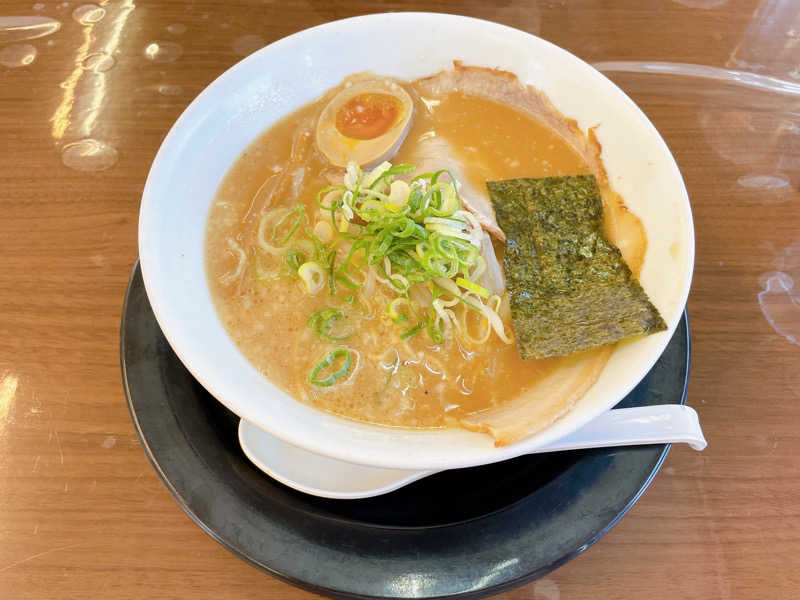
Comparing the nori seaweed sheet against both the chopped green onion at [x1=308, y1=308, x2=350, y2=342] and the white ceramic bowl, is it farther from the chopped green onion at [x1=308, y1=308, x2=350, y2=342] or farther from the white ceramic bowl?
the chopped green onion at [x1=308, y1=308, x2=350, y2=342]

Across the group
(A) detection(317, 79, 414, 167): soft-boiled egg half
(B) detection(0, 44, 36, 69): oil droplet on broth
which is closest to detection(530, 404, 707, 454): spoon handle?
(A) detection(317, 79, 414, 167): soft-boiled egg half

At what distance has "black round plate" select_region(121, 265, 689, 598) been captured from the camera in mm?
1124

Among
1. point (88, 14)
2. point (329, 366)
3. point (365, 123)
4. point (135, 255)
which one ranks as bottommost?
point (135, 255)

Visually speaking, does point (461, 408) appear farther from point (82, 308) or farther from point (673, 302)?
point (82, 308)

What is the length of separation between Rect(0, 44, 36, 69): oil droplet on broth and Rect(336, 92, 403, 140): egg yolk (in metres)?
1.35

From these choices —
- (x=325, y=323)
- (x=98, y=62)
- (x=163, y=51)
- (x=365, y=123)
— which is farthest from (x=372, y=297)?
→ (x=98, y=62)

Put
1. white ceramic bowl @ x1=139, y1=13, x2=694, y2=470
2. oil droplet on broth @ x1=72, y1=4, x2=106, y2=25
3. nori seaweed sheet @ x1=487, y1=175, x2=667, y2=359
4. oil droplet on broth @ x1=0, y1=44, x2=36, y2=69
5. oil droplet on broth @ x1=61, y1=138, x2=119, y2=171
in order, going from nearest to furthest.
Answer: white ceramic bowl @ x1=139, y1=13, x2=694, y2=470 → nori seaweed sheet @ x1=487, y1=175, x2=667, y2=359 → oil droplet on broth @ x1=61, y1=138, x2=119, y2=171 → oil droplet on broth @ x1=0, y1=44, x2=36, y2=69 → oil droplet on broth @ x1=72, y1=4, x2=106, y2=25

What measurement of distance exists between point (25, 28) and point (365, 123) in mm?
1564

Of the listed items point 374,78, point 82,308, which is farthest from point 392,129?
point 82,308

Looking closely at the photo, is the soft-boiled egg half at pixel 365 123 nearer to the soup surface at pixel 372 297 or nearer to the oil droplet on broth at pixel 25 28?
the soup surface at pixel 372 297

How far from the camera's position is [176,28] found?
224 centimetres

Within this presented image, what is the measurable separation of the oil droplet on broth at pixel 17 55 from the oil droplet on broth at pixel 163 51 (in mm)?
420

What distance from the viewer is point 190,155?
143cm

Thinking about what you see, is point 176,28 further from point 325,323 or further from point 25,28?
point 325,323
